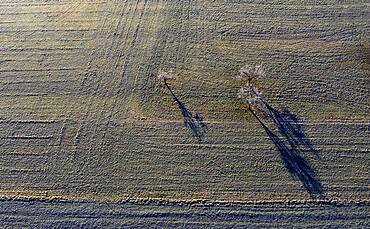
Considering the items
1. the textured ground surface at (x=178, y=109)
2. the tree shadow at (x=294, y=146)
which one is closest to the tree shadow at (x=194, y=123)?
the textured ground surface at (x=178, y=109)

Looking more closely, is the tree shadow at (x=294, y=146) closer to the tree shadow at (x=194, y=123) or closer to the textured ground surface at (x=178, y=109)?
the textured ground surface at (x=178, y=109)

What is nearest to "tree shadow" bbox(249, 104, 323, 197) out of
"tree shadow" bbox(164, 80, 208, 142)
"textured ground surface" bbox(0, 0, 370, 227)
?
"textured ground surface" bbox(0, 0, 370, 227)

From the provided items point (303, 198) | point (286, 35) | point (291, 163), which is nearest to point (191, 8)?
Result: point (286, 35)

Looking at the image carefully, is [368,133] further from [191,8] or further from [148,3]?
[148,3]

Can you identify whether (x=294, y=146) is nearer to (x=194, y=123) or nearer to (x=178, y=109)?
(x=194, y=123)

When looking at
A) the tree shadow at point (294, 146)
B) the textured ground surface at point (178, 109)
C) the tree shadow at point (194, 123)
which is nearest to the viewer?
the textured ground surface at point (178, 109)
